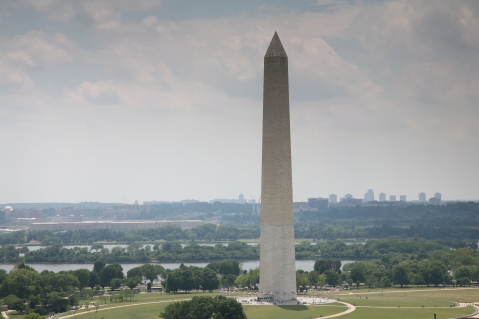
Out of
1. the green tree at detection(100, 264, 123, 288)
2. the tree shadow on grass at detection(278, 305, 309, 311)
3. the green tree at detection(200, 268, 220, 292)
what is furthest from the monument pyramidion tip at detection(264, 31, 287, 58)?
the green tree at detection(100, 264, 123, 288)

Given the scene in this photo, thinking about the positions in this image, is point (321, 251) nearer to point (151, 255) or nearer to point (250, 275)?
point (151, 255)

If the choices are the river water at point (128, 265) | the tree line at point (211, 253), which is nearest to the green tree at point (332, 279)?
the river water at point (128, 265)

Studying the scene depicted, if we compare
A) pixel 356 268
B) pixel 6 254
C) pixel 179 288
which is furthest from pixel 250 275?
pixel 6 254

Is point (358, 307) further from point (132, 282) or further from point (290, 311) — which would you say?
point (132, 282)

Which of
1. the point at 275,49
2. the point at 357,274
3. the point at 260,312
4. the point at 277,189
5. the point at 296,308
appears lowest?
the point at 260,312

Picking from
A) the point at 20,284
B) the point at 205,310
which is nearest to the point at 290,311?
the point at 205,310

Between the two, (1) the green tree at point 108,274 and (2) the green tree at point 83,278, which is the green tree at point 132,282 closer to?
(1) the green tree at point 108,274

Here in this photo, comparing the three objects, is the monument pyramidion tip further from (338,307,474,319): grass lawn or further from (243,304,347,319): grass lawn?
(338,307,474,319): grass lawn
